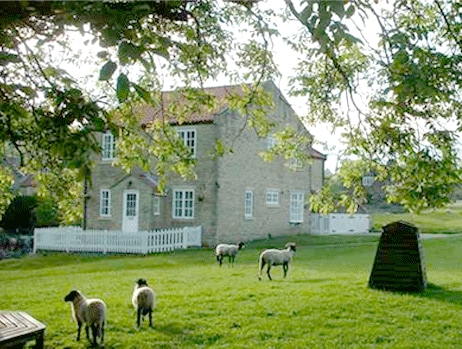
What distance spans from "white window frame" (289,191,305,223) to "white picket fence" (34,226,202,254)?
9.21 meters

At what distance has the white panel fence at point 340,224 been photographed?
1737 inches

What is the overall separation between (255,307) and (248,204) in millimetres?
24039

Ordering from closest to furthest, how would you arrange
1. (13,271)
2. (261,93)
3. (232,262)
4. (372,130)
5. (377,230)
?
(372,130) → (261,93) → (232,262) → (13,271) → (377,230)

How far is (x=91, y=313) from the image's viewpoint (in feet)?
31.6

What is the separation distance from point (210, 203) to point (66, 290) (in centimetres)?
1770

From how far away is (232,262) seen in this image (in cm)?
2330

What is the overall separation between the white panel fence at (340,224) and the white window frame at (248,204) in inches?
329

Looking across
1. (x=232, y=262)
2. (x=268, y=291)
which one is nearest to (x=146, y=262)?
(x=232, y=262)

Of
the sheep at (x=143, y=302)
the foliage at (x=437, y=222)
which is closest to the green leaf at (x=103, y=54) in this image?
the sheep at (x=143, y=302)

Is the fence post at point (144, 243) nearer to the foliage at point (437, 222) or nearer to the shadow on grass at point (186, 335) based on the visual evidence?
the shadow on grass at point (186, 335)

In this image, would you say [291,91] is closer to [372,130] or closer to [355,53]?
[355,53]

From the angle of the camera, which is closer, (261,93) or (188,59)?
(188,59)

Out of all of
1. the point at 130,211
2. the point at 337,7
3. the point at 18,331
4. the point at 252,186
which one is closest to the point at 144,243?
the point at 130,211

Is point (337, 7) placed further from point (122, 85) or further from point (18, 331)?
point (18, 331)
